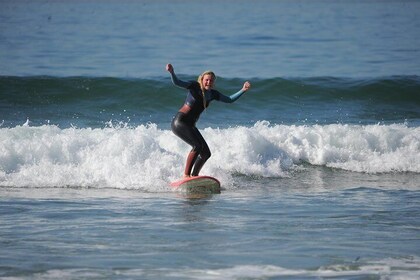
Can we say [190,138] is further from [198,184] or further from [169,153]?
[169,153]

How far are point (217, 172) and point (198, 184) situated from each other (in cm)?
153

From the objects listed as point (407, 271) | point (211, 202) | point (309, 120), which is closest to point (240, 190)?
point (211, 202)

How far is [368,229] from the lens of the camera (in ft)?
35.7

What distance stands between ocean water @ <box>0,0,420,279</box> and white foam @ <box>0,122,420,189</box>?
0.11ft

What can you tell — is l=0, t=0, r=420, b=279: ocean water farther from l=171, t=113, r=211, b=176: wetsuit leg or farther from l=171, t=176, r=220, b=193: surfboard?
l=171, t=113, r=211, b=176: wetsuit leg

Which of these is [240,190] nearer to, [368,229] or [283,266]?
[368,229]

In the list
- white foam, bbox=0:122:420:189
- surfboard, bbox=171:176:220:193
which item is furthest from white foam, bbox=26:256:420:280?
white foam, bbox=0:122:420:189

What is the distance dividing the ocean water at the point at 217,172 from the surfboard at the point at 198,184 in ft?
0.48

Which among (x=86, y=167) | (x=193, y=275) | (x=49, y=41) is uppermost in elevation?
(x=49, y=41)

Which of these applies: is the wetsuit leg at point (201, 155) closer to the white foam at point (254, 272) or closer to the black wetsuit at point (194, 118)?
the black wetsuit at point (194, 118)

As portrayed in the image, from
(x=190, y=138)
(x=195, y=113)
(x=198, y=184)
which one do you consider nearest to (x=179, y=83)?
(x=195, y=113)

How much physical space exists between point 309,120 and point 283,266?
1329 centimetres

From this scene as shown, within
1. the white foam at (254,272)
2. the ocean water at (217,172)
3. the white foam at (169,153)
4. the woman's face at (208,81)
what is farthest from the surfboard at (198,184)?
the white foam at (254,272)

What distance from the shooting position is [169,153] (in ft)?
52.4
